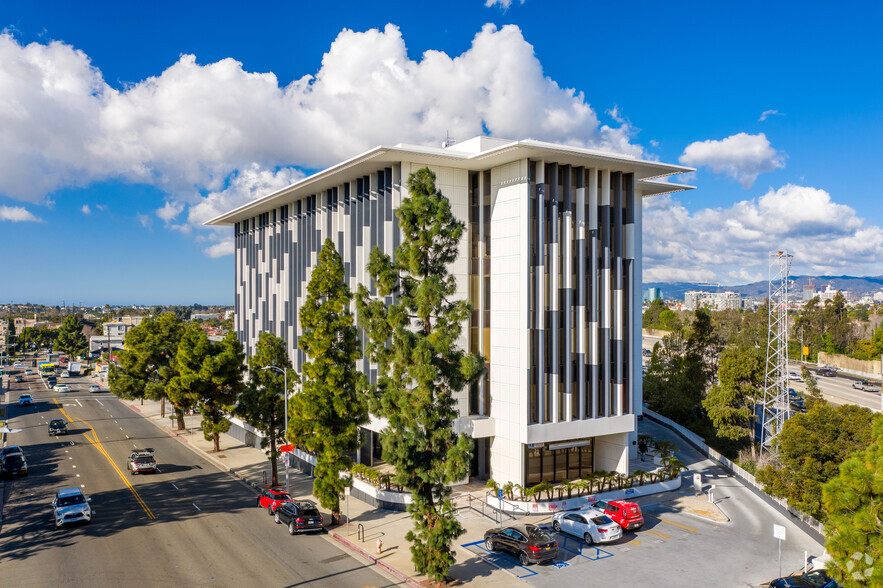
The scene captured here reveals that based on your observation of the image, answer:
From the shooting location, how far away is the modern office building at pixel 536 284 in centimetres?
3159

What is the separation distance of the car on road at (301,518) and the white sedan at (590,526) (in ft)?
35.4

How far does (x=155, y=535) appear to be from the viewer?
2594 cm

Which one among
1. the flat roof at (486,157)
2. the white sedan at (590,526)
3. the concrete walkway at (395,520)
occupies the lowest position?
the concrete walkway at (395,520)

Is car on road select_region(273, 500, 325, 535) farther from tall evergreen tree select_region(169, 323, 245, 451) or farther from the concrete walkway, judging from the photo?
tall evergreen tree select_region(169, 323, 245, 451)

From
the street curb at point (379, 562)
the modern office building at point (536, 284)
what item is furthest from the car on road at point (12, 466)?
the street curb at point (379, 562)

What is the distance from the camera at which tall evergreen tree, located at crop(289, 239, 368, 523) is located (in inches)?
1035

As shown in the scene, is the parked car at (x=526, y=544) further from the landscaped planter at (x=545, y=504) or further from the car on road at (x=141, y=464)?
the car on road at (x=141, y=464)

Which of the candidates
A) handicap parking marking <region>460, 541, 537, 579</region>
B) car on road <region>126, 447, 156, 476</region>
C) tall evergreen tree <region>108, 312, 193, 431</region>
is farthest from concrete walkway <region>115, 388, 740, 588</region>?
tall evergreen tree <region>108, 312, 193, 431</region>

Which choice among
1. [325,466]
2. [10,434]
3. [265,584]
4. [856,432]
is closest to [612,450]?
[856,432]

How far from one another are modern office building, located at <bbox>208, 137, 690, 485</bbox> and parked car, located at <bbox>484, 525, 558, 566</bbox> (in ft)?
24.4

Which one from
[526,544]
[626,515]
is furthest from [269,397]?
[626,515]

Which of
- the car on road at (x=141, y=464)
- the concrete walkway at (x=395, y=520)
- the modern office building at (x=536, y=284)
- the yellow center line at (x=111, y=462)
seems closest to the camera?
the concrete walkway at (x=395, y=520)

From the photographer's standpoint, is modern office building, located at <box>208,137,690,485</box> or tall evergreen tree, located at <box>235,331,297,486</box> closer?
modern office building, located at <box>208,137,690,485</box>

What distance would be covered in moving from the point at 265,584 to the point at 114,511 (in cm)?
1315
